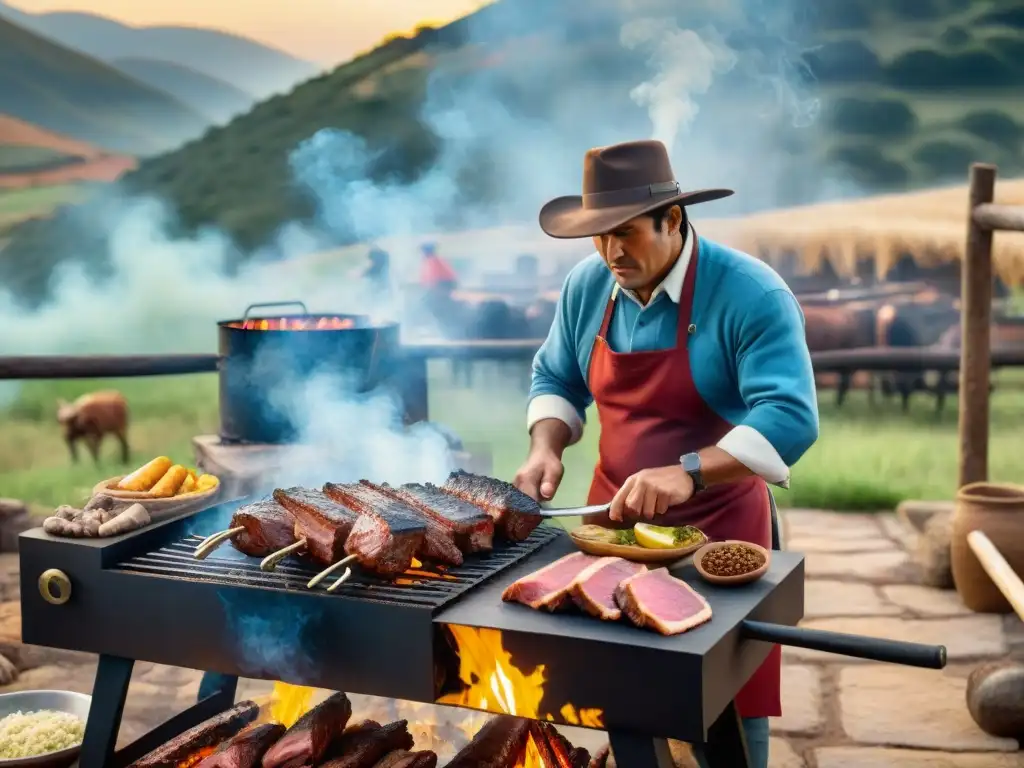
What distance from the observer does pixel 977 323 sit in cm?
755

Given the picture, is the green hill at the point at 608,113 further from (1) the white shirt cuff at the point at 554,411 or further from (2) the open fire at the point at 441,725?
(1) the white shirt cuff at the point at 554,411

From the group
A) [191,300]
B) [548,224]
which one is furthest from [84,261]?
[548,224]

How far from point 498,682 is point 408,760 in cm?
88

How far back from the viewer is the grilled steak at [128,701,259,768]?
3562 mm

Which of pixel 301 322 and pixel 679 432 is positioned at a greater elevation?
pixel 301 322

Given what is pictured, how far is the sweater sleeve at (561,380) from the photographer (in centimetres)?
410

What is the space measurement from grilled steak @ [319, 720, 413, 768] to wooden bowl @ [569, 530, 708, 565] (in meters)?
0.98

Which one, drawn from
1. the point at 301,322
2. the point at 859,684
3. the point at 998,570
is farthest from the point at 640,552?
the point at 301,322

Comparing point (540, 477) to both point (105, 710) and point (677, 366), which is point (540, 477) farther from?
point (105, 710)

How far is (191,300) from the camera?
1405cm

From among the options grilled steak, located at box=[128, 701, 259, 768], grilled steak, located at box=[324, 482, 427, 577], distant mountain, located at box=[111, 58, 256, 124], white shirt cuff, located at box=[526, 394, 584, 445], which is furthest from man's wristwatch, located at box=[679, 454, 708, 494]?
distant mountain, located at box=[111, 58, 256, 124]

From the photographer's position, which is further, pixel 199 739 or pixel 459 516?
pixel 199 739

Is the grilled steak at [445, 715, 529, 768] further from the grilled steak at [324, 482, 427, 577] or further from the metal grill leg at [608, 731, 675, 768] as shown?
the metal grill leg at [608, 731, 675, 768]

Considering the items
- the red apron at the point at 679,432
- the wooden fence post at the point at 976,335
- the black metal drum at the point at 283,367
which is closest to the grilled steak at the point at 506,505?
the red apron at the point at 679,432
